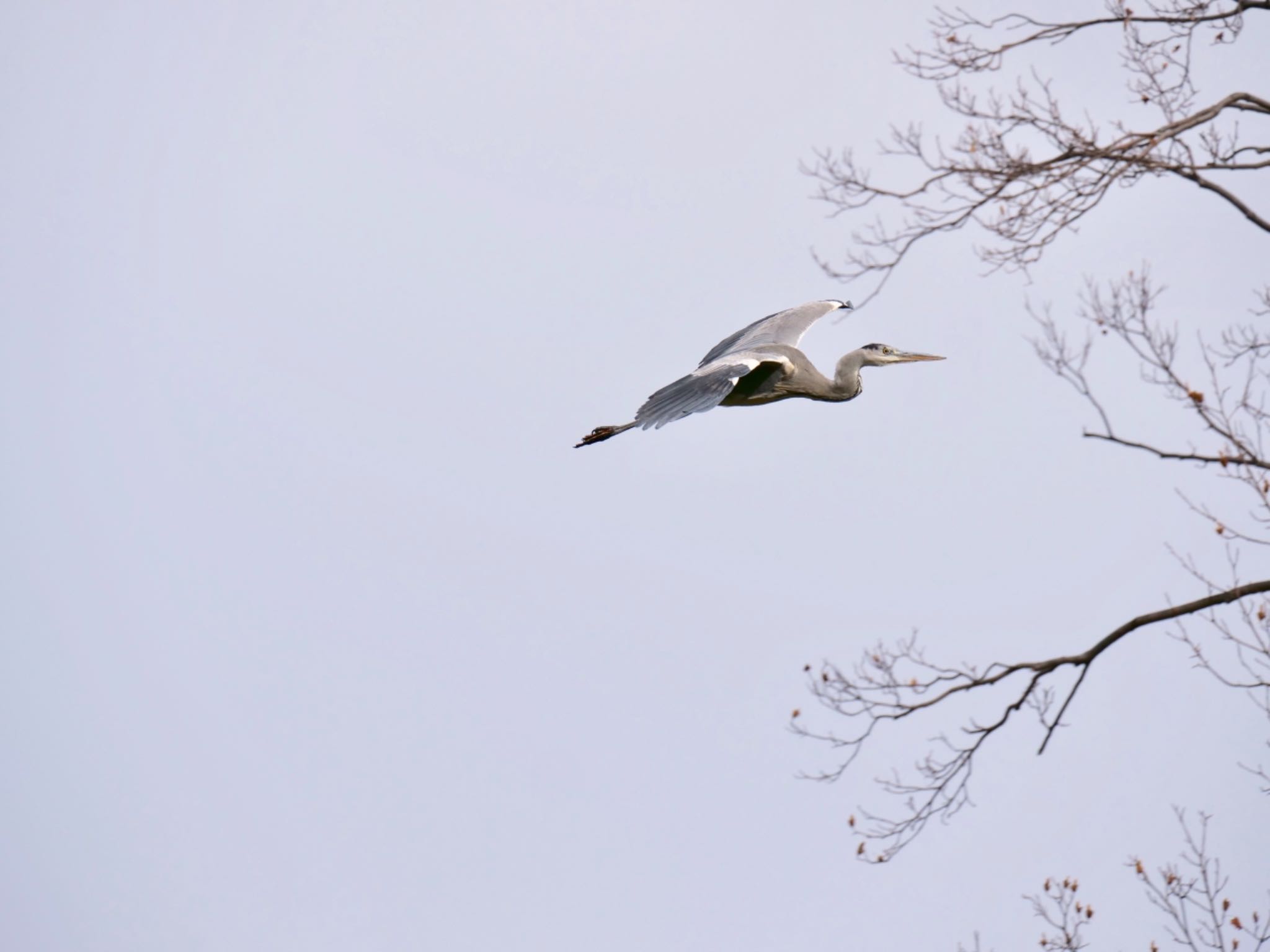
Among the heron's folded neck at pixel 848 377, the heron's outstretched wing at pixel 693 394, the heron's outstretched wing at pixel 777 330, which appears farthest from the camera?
the heron's outstretched wing at pixel 777 330

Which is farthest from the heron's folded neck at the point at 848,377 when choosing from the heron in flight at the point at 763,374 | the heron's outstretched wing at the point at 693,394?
the heron's outstretched wing at the point at 693,394

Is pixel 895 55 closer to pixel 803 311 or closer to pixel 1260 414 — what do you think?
pixel 1260 414

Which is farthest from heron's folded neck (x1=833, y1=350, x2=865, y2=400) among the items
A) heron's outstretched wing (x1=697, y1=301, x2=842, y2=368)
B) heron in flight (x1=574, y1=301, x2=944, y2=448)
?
heron's outstretched wing (x1=697, y1=301, x2=842, y2=368)

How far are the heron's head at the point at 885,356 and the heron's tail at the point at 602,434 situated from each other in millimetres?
2345

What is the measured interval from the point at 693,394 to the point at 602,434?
148 centimetres

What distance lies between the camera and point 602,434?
37.4 ft

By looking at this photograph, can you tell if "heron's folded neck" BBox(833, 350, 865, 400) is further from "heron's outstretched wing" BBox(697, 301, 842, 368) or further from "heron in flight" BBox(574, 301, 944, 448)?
"heron's outstretched wing" BBox(697, 301, 842, 368)

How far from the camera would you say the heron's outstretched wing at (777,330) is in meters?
13.0

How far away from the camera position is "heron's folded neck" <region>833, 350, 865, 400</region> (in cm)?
1235

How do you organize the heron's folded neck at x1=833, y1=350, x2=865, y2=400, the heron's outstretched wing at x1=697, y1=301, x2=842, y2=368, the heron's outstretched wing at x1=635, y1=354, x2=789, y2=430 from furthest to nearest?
the heron's outstretched wing at x1=697, y1=301, x2=842, y2=368
the heron's folded neck at x1=833, y1=350, x2=865, y2=400
the heron's outstretched wing at x1=635, y1=354, x2=789, y2=430

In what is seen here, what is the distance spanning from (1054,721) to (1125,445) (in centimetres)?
164

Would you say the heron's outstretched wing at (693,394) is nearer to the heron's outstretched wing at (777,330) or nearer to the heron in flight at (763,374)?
the heron in flight at (763,374)

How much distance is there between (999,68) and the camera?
924cm

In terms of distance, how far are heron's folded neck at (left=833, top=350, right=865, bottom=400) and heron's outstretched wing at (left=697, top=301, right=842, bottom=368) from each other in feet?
2.18
